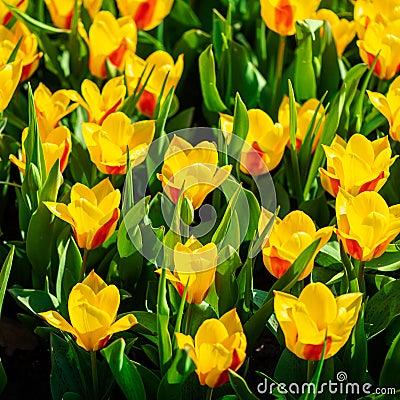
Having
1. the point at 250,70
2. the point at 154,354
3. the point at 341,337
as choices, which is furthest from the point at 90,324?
the point at 250,70

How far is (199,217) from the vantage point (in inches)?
74.5

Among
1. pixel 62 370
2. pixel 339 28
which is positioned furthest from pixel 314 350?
pixel 339 28

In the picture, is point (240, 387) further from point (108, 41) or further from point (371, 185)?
point (108, 41)

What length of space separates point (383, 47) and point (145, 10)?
0.63 meters

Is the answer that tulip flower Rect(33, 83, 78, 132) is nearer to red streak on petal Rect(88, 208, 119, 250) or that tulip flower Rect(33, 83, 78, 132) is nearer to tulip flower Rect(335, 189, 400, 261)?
red streak on petal Rect(88, 208, 119, 250)

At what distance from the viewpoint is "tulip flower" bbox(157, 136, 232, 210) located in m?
1.60

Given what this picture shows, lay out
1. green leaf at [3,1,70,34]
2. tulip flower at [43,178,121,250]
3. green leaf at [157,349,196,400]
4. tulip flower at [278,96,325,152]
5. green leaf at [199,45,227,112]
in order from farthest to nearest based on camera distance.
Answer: green leaf at [3,1,70,34] < green leaf at [199,45,227,112] < tulip flower at [278,96,325,152] < tulip flower at [43,178,121,250] < green leaf at [157,349,196,400]

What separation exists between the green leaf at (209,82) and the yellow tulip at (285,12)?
0.62 ft

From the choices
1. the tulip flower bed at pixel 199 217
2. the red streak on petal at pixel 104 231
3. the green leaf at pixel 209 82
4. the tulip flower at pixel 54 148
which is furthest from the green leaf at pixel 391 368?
the green leaf at pixel 209 82

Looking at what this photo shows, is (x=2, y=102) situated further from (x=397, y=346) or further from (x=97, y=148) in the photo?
(x=397, y=346)

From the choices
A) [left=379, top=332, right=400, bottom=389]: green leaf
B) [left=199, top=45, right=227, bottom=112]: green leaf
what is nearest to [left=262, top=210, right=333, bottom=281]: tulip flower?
[left=379, top=332, right=400, bottom=389]: green leaf

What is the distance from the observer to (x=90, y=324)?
137cm

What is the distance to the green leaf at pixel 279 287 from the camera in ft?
4.63

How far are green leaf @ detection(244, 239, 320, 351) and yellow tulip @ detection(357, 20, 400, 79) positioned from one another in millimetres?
A: 764
